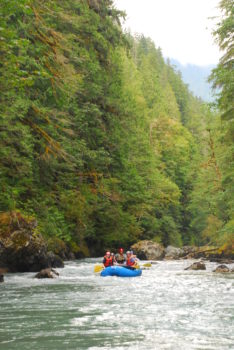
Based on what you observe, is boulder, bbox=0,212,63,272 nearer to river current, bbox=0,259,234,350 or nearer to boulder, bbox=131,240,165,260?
river current, bbox=0,259,234,350

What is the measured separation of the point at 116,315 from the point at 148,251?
953 inches

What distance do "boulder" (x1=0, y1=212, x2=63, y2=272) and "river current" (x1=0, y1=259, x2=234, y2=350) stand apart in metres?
2.42

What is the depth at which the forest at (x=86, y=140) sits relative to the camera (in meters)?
18.0

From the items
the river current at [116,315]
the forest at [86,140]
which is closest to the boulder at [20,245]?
the forest at [86,140]

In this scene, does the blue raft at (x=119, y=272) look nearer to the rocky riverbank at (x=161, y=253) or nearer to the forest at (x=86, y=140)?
the forest at (x=86, y=140)

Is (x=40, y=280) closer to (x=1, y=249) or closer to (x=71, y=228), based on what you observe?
(x=1, y=249)

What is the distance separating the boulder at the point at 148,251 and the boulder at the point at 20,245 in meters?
13.9

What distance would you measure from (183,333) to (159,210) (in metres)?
40.1

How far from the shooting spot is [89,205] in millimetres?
29578

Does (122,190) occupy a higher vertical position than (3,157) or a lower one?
higher

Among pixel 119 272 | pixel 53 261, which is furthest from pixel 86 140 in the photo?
pixel 119 272

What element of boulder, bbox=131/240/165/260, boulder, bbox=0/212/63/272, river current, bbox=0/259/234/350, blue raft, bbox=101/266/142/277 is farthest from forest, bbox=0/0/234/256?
river current, bbox=0/259/234/350

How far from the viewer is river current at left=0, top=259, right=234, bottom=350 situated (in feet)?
25.1

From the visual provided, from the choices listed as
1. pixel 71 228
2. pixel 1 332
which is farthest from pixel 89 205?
pixel 1 332
